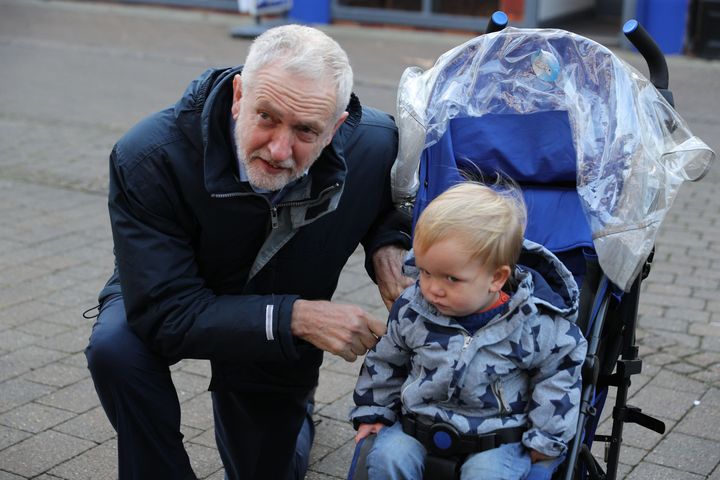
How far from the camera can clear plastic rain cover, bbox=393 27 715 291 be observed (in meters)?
3.12

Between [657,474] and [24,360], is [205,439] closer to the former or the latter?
[24,360]

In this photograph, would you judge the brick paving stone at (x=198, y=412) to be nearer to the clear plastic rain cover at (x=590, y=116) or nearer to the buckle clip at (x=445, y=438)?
the clear plastic rain cover at (x=590, y=116)

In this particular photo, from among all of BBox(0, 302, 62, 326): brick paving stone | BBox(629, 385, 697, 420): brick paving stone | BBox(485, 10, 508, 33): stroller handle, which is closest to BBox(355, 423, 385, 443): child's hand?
BBox(485, 10, 508, 33): stroller handle

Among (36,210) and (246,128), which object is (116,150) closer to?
(246,128)

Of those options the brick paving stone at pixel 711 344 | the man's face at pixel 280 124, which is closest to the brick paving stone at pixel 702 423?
the brick paving stone at pixel 711 344

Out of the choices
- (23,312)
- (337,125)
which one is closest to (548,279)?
(337,125)

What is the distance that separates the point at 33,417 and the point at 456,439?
2.17 m

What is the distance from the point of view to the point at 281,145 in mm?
2941

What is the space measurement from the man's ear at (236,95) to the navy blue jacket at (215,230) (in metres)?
0.05

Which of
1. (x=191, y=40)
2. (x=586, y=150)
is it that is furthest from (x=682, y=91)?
(x=586, y=150)

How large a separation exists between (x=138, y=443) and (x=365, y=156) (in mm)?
1089

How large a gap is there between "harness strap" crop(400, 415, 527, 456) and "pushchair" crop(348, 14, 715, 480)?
0.34m

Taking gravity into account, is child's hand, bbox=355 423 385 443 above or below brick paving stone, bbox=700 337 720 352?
above

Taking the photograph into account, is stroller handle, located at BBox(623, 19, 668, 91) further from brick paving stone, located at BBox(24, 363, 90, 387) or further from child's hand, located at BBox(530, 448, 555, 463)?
brick paving stone, located at BBox(24, 363, 90, 387)
